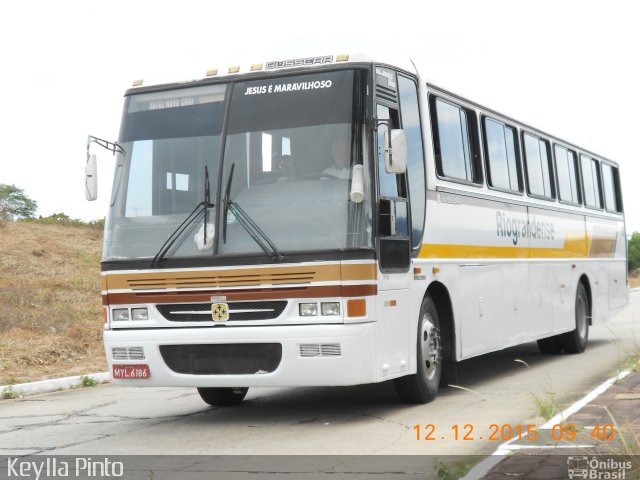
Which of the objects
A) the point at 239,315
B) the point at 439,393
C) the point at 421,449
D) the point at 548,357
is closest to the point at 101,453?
the point at 239,315

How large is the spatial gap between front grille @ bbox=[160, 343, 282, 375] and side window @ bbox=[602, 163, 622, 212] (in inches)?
464

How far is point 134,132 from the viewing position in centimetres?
1100

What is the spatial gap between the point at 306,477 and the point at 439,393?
499 cm

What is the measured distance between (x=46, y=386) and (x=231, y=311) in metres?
5.17

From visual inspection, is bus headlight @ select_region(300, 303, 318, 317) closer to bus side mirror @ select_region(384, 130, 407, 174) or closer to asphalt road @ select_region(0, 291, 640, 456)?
asphalt road @ select_region(0, 291, 640, 456)

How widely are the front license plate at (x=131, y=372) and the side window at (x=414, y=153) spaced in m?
2.85

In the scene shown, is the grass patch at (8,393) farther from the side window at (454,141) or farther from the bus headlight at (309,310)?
the side window at (454,141)

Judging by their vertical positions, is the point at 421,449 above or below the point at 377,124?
below

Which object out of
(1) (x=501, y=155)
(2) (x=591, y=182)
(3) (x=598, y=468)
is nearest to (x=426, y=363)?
(1) (x=501, y=155)

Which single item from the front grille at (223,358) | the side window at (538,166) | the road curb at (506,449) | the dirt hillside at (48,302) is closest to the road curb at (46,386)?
the dirt hillside at (48,302)

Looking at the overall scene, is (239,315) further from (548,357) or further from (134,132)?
(548,357)

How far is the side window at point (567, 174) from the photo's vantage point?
17.2 meters

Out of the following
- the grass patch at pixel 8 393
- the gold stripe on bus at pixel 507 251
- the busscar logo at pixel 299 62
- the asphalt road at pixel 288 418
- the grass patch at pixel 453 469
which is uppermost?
the busscar logo at pixel 299 62

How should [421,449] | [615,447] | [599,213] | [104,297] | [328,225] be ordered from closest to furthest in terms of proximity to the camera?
[615,447] → [421,449] → [328,225] → [104,297] → [599,213]
